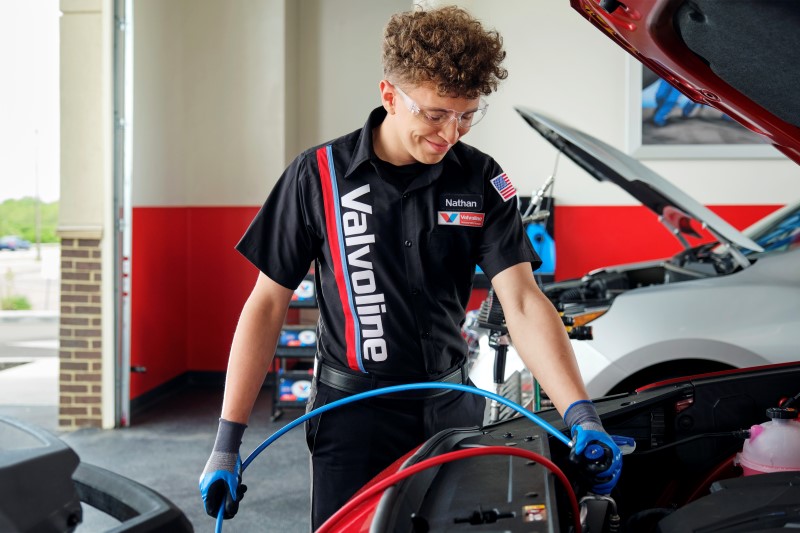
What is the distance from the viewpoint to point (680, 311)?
128 inches

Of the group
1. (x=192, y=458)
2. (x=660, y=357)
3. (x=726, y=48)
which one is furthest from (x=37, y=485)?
(x=192, y=458)

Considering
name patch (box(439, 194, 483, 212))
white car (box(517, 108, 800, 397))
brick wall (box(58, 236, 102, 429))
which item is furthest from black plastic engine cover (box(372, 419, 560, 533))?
brick wall (box(58, 236, 102, 429))

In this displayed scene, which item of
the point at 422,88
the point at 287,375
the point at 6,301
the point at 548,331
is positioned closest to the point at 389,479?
the point at 548,331

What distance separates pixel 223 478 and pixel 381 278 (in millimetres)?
526

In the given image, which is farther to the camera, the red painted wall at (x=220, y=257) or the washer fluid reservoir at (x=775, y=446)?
the red painted wall at (x=220, y=257)

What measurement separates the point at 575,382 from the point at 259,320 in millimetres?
656

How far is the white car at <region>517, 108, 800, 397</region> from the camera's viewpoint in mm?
3062

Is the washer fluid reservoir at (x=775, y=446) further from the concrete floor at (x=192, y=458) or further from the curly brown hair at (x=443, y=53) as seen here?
the concrete floor at (x=192, y=458)

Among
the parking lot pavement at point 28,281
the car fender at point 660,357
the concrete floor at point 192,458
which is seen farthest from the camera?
the parking lot pavement at point 28,281

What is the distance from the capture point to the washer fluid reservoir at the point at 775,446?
1.54m

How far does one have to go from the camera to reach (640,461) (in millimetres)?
1820

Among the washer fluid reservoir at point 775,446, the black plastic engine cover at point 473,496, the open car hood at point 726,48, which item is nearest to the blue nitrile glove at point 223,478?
the black plastic engine cover at point 473,496

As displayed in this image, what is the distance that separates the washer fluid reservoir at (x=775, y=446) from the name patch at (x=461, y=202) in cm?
71

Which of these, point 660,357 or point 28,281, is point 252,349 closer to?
point 660,357
